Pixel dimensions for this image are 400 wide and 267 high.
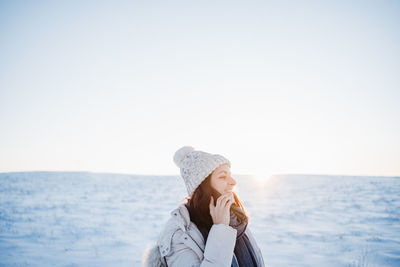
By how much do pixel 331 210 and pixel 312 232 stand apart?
4.40 meters

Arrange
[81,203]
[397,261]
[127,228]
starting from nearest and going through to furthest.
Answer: [397,261] < [127,228] < [81,203]

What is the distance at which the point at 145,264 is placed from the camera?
6.15 ft

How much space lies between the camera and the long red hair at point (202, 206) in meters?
1.97

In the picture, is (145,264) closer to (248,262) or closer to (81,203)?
(248,262)

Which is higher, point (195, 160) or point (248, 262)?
point (195, 160)

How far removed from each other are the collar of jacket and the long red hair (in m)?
0.08

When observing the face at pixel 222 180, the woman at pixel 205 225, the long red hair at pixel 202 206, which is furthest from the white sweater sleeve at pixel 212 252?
the face at pixel 222 180

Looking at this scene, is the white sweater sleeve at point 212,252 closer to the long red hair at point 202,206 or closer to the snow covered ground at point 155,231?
the long red hair at point 202,206

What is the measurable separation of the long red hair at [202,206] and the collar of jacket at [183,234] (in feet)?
0.25

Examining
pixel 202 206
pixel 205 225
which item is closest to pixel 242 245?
pixel 205 225

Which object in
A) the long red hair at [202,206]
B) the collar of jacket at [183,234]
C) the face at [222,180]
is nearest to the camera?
the collar of jacket at [183,234]

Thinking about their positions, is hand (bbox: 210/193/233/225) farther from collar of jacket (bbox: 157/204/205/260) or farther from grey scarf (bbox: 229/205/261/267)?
grey scarf (bbox: 229/205/261/267)

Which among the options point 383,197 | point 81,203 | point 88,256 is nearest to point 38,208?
point 81,203

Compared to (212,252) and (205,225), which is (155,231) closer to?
(205,225)
